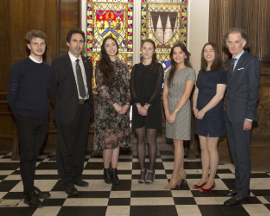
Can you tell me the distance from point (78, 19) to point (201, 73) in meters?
3.34

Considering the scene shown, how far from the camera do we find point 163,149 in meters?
5.06

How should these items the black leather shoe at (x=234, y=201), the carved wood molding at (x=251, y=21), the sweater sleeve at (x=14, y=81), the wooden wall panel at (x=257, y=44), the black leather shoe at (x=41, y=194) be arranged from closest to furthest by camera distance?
the sweater sleeve at (x=14, y=81) → the black leather shoe at (x=234, y=201) → the black leather shoe at (x=41, y=194) → the wooden wall panel at (x=257, y=44) → the carved wood molding at (x=251, y=21)

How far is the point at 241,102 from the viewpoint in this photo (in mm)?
2625

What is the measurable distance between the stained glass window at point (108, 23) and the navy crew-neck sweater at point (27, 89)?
317cm

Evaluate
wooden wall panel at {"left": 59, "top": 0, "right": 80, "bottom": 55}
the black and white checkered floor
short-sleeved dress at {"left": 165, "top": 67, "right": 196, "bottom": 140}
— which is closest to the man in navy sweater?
the black and white checkered floor

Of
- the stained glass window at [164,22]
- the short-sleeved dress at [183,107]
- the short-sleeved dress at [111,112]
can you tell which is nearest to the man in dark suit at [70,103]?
the short-sleeved dress at [111,112]

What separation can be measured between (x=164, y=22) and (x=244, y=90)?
3.54m

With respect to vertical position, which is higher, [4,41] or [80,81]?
[4,41]

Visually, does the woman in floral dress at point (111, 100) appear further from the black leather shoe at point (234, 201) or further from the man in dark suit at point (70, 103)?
the black leather shoe at point (234, 201)

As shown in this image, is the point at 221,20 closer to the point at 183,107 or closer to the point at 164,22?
the point at 164,22

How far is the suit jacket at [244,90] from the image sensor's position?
8.39 feet

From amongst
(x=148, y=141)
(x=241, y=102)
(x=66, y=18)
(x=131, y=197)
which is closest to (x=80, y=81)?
Result: (x=148, y=141)

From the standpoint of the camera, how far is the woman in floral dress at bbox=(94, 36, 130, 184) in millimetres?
3111

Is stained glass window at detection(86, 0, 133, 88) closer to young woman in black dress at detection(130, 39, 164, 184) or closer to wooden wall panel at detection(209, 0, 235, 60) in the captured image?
wooden wall panel at detection(209, 0, 235, 60)
